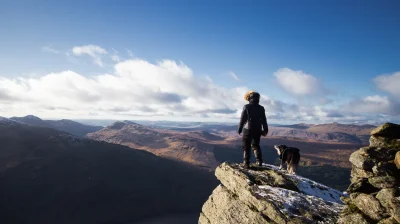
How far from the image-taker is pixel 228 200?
15766mm

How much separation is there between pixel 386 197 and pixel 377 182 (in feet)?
7.86

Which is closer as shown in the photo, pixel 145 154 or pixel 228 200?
pixel 228 200

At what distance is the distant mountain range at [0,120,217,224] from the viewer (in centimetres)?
9681

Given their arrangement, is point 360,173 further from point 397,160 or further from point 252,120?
point 252,120

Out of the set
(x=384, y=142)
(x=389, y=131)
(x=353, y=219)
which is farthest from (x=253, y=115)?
(x=389, y=131)

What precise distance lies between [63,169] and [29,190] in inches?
778

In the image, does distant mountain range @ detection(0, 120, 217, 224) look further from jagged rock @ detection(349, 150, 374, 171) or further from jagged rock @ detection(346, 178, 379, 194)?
jagged rock @ detection(346, 178, 379, 194)

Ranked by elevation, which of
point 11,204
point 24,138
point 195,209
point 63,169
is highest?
point 24,138

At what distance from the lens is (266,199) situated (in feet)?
44.0

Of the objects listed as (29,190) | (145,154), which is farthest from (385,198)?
(145,154)

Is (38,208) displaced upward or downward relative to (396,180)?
downward

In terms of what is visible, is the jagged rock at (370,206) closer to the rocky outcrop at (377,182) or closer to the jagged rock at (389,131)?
the rocky outcrop at (377,182)

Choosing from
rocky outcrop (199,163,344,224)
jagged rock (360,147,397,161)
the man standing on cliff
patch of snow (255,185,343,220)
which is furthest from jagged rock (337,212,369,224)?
the man standing on cliff

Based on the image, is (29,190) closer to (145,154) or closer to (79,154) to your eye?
(79,154)
